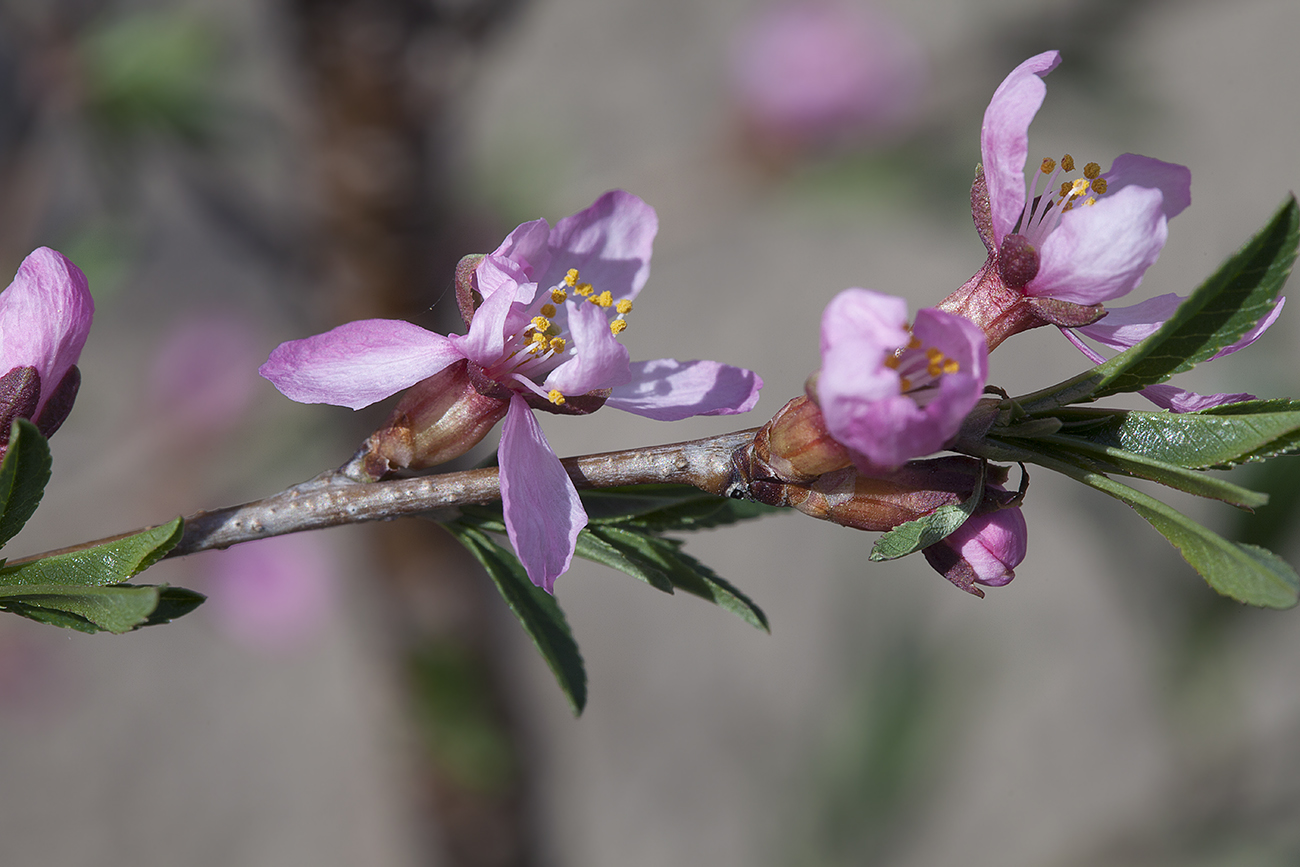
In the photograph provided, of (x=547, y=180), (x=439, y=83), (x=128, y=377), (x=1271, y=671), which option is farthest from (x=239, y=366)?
(x=1271, y=671)

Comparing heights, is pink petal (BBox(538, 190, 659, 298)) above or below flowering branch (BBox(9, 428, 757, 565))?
above

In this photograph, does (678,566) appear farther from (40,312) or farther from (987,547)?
(40,312)

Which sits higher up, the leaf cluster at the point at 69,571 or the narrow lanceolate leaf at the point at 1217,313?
the narrow lanceolate leaf at the point at 1217,313

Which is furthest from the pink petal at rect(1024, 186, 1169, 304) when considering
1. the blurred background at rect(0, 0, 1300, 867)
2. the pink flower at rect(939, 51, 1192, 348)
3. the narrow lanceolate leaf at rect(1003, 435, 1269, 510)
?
the blurred background at rect(0, 0, 1300, 867)

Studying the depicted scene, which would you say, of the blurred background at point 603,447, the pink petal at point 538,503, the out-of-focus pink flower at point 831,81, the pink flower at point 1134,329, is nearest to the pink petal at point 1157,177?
the pink flower at point 1134,329

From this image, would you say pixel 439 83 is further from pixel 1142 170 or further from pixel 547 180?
pixel 1142 170

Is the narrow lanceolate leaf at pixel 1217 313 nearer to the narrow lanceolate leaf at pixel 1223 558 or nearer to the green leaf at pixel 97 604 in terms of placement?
the narrow lanceolate leaf at pixel 1223 558

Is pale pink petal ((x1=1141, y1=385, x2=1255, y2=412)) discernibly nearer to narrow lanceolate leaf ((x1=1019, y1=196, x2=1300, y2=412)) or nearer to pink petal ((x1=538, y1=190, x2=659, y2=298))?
narrow lanceolate leaf ((x1=1019, y1=196, x2=1300, y2=412))
